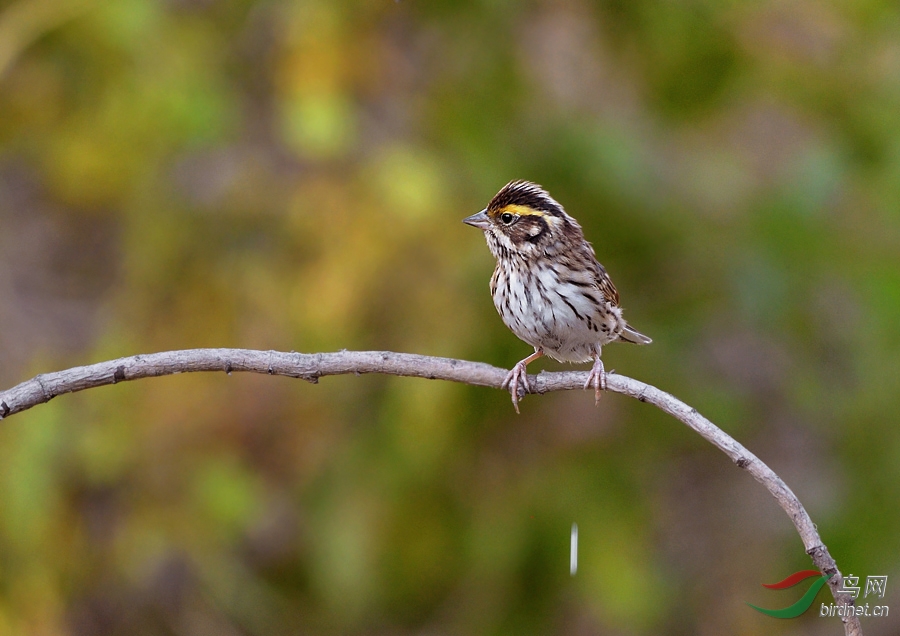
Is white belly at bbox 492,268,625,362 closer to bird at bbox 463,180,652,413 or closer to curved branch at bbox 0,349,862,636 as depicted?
bird at bbox 463,180,652,413

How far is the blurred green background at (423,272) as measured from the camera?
21.0ft

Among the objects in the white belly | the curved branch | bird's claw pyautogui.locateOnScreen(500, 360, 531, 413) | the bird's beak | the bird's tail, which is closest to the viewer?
the curved branch

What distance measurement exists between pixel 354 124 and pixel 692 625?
490 centimetres

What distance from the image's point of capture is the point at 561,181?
6414 mm

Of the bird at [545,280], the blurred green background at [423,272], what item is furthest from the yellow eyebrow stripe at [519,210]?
the blurred green background at [423,272]

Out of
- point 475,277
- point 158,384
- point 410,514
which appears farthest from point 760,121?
point 158,384

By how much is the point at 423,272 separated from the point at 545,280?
1.67 m

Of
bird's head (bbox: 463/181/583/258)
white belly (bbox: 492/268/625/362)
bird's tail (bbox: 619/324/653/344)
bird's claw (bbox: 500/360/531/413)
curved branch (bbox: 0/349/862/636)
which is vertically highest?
bird's head (bbox: 463/181/583/258)

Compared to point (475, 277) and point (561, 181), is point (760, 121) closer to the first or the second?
point (561, 181)

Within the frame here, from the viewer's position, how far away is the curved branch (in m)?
3.02

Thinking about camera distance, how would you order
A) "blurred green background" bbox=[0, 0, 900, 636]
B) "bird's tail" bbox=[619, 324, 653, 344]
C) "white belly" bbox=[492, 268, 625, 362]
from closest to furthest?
"white belly" bbox=[492, 268, 625, 362]
"bird's tail" bbox=[619, 324, 653, 344]
"blurred green background" bbox=[0, 0, 900, 636]

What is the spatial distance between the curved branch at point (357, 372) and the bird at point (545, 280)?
4.03 ft

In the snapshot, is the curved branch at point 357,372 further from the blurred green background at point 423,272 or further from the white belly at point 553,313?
the blurred green background at point 423,272

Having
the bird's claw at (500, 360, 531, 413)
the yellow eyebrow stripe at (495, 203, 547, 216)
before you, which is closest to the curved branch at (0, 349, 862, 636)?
the bird's claw at (500, 360, 531, 413)
